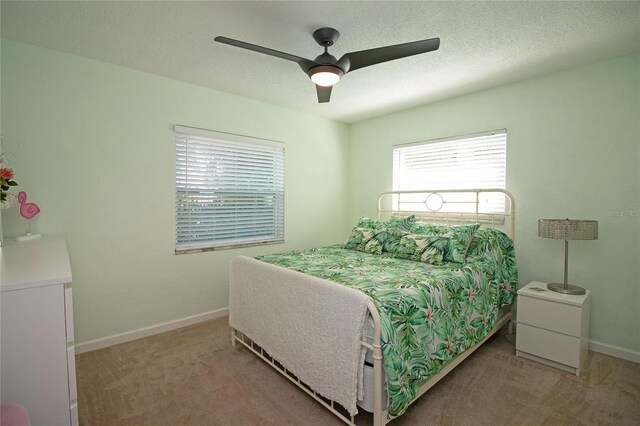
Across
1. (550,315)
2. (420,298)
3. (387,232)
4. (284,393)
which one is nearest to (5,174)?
(284,393)

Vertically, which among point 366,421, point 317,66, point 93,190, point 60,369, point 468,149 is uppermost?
point 317,66

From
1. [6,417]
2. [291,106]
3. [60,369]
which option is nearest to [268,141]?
[291,106]

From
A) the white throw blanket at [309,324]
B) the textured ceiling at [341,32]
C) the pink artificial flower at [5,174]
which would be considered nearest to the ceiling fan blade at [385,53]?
the textured ceiling at [341,32]

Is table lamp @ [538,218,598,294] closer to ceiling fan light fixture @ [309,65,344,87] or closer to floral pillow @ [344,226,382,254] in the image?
floral pillow @ [344,226,382,254]

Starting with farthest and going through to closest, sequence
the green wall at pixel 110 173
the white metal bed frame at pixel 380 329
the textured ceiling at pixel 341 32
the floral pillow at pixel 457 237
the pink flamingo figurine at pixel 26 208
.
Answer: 1. the floral pillow at pixel 457 237
2. the green wall at pixel 110 173
3. the pink flamingo figurine at pixel 26 208
4. the textured ceiling at pixel 341 32
5. the white metal bed frame at pixel 380 329

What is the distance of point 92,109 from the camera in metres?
2.61

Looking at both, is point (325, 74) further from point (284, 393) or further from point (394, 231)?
point (284, 393)

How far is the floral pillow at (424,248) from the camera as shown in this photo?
8.55ft

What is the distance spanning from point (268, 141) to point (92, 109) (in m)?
1.72

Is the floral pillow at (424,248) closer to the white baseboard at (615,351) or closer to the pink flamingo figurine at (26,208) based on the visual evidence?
the white baseboard at (615,351)

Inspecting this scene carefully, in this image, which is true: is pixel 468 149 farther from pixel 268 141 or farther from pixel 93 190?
pixel 93 190

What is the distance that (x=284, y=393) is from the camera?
2.04 m

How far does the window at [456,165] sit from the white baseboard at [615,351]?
136 centimetres

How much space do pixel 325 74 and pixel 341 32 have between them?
1.31 ft
